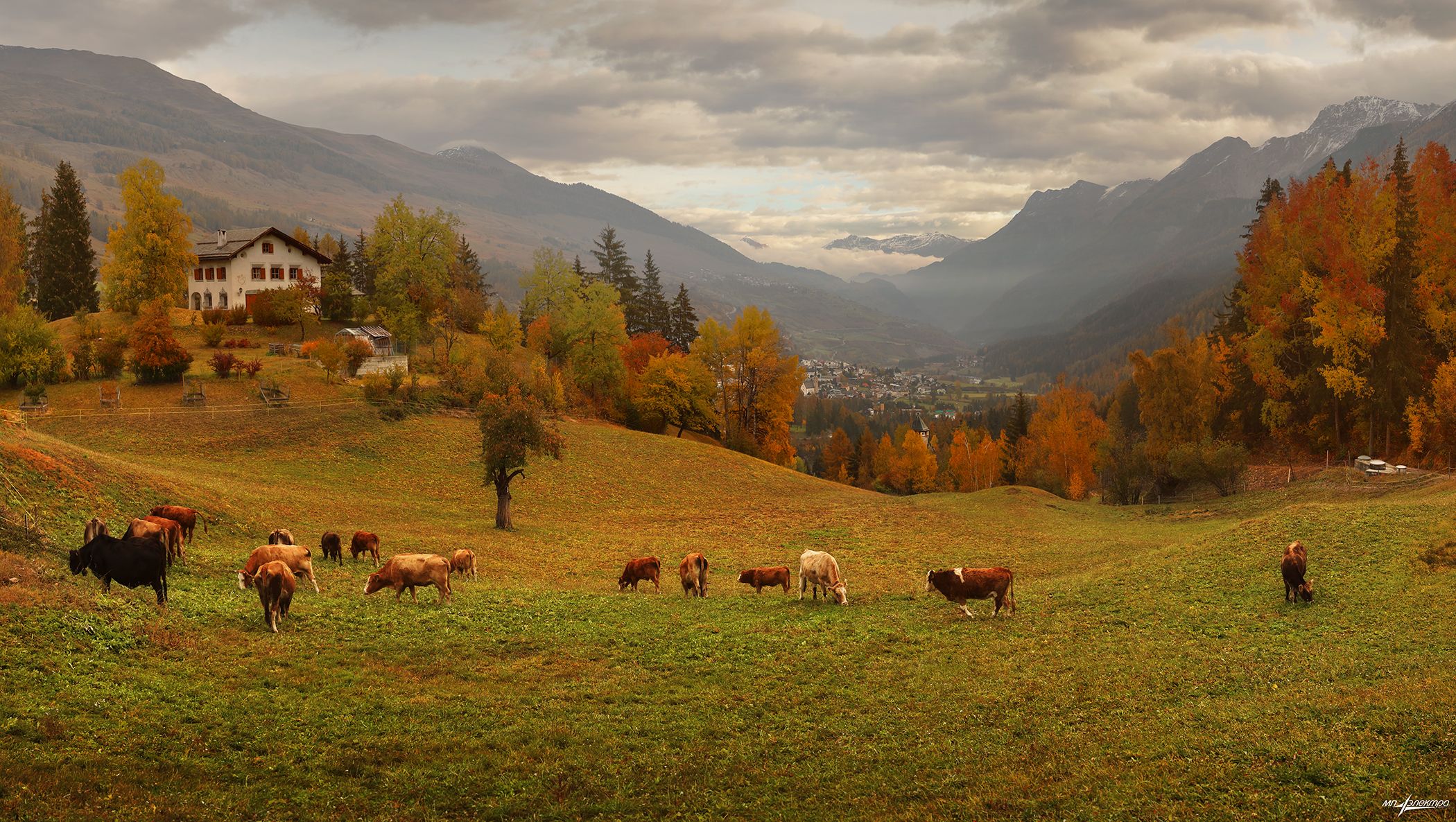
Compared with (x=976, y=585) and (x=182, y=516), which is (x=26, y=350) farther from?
(x=976, y=585)

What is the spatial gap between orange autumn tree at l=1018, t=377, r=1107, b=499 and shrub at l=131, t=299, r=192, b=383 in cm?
10021

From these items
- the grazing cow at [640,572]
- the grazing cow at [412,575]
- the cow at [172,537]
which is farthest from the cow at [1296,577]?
the cow at [172,537]

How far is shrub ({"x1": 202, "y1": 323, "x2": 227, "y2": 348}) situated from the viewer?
78562mm

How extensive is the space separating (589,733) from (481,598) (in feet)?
38.1

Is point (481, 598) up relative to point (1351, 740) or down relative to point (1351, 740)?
down

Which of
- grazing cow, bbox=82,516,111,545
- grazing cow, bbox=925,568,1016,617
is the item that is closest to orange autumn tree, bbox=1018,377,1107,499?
grazing cow, bbox=925,568,1016,617

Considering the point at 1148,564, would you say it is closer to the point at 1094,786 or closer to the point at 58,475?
the point at 1094,786

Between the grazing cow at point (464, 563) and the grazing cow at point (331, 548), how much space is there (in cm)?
444

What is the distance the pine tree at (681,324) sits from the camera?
127938 mm

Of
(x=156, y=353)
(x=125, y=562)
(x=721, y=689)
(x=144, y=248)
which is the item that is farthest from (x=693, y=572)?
(x=144, y=248)

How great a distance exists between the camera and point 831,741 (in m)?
15.2

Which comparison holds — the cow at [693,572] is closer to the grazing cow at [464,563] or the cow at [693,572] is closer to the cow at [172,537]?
the grazing cow at [464,563]

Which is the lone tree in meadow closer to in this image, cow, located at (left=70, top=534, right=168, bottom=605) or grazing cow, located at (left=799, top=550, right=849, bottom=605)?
grazing cow, located at (left=799, top=550, right=849, bottom=605)

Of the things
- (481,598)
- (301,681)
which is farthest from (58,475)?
(301,681)
